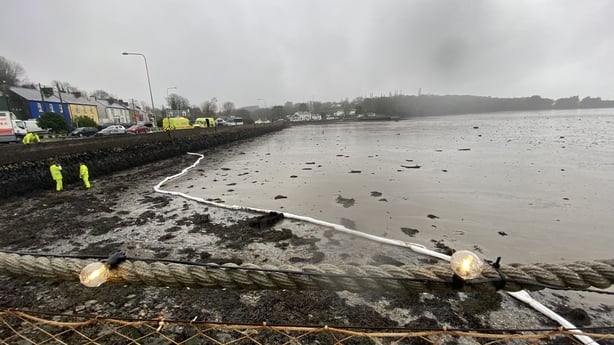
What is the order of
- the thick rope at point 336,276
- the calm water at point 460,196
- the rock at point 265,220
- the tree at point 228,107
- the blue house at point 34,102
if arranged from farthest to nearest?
the tree at point 228,107
the blue house at point 34,102
the rock at point 265,220
the calm water at point 460,196
the thick rope at point 336,276

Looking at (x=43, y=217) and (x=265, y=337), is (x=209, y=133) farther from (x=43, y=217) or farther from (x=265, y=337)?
(x=265, y=337)

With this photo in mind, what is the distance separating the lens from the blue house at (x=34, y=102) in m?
55.5

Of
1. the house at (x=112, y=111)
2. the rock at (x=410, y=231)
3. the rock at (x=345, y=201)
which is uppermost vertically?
the house at (x=112, y=111)

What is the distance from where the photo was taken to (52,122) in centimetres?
3825

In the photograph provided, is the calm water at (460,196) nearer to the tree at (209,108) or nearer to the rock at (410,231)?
the rock at (410,231)

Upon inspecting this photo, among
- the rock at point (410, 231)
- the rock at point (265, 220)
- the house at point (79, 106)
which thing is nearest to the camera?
the rock at point (410, 231)

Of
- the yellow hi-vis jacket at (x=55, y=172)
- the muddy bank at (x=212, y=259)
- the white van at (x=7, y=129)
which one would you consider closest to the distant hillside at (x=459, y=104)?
the white van at (x=7, y=129)

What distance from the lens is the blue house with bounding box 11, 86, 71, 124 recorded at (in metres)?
55.5

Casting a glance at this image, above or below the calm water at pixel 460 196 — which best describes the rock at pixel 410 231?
above

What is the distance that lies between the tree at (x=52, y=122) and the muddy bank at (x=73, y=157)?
25.3m

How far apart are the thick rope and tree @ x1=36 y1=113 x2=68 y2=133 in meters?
49.7

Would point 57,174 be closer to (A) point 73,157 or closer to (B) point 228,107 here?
(A) point 73,157

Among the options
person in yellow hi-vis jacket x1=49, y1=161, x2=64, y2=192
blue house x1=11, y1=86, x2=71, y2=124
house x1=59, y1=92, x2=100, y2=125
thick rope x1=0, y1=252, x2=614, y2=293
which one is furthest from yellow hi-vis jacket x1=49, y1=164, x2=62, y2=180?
house x1=59, y1=92, x2=100, y2=125

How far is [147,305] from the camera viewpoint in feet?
13.9
